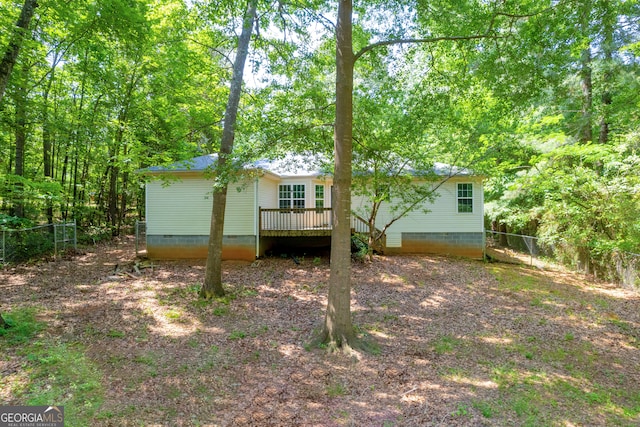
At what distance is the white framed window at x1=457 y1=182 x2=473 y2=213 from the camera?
13.2 meters

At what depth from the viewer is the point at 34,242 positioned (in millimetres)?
11266

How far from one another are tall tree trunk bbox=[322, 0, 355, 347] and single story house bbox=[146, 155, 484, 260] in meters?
5.15

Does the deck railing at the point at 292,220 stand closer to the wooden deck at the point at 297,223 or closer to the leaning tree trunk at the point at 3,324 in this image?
the wooden deck at the point at 297,223

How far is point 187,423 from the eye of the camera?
3596 mm

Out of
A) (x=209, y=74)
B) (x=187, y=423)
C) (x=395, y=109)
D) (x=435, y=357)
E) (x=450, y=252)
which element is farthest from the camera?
(x=450, y=252)

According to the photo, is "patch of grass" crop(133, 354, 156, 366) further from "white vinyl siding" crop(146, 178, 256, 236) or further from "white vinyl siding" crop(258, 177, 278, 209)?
"white vinyl siding" crop(258, 177, 278, 209)

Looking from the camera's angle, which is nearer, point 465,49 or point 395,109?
point 465,49

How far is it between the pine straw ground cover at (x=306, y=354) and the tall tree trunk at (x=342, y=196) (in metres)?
0.63

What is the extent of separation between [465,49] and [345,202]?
14.9 ft

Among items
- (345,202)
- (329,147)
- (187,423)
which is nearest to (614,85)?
(329,147)

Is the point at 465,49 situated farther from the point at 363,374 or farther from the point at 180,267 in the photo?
the point at 180,267

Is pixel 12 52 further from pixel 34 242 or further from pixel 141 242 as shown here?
pixel 141 242

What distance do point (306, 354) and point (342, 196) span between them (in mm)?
2715

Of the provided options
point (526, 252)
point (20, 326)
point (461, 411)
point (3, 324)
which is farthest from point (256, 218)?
point (526, 252)
